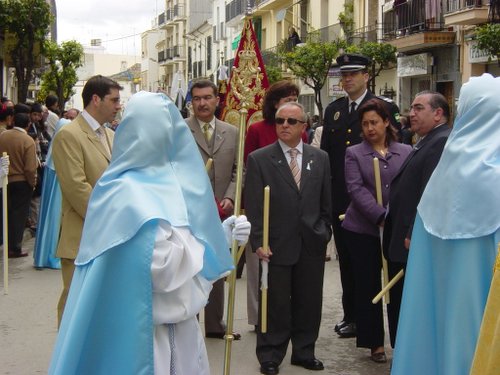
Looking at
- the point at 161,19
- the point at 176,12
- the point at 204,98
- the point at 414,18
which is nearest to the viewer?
the point at 204,98

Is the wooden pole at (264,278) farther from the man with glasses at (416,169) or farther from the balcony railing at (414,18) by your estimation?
the balcony railing at (414,18)

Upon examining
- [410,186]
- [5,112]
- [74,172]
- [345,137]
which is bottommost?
[410,186]

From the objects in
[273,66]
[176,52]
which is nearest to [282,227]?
[273,66]

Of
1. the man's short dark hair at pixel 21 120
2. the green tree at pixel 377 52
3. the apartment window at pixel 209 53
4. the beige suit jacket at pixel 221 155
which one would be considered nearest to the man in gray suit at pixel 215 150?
the beige suit jacket at pixel 221 155

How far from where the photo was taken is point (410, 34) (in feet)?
91.7

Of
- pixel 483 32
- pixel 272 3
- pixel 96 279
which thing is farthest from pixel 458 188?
pixel 272 3

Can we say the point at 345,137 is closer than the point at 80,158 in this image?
No

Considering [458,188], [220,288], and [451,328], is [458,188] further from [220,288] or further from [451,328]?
[220,288]

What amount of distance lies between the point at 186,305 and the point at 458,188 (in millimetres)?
1604

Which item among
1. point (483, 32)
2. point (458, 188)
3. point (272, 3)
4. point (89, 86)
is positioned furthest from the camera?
point (272, 3)

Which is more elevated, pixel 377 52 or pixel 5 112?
pixel 377 52

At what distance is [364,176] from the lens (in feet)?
22.2

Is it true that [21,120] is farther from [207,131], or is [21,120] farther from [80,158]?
[80,158]

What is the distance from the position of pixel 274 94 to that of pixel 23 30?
12831mm
